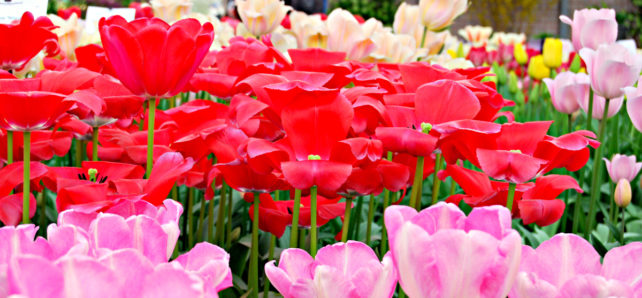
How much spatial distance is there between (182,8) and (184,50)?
1.17 m

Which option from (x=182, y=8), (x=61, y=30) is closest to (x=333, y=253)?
(x=61, y=30)

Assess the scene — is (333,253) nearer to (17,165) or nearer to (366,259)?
(366,259)

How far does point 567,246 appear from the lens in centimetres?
44

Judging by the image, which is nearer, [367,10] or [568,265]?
[568,265]

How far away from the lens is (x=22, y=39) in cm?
94

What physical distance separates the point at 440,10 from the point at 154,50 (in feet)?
4.01

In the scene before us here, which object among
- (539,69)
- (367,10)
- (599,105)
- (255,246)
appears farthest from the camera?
(367,10)

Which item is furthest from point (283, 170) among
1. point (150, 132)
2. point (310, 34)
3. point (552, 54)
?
point (552, 54)

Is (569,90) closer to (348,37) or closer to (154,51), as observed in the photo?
(348,37)

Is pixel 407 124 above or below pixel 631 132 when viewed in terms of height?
above

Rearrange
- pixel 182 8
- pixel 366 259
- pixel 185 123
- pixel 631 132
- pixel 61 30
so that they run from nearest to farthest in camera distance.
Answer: pixel 366 259 < pixel 185 123 < pixel 61 30 < pixel 182 8 < pixel 631 132

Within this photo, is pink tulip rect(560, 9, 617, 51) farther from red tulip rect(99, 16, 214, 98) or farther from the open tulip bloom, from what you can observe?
red tulip rect(99, 16, 214, 98)

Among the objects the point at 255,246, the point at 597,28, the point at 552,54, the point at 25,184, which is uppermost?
the point at 597,28

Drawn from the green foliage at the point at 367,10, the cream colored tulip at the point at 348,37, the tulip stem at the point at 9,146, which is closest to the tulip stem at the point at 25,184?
the tulip stem at the point at 9,146
